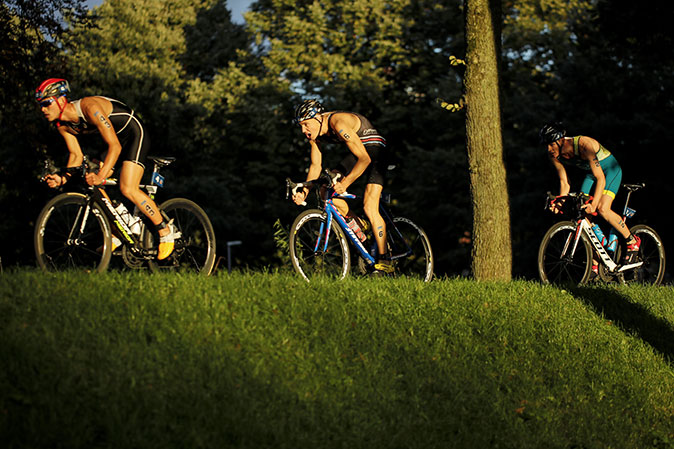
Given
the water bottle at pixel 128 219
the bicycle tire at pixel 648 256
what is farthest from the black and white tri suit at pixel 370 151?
the bicycle tire at pixel 648 256

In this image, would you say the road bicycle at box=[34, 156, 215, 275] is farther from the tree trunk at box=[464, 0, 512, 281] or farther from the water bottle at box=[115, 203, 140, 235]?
the tree trunk at box=[464, 0, 512, 281]

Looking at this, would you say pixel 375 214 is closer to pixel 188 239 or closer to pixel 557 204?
pixel 188 239

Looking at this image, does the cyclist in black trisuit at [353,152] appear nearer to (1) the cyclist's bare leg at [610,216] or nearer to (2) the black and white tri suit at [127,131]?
(2) the black and white tri suit at [127,131]

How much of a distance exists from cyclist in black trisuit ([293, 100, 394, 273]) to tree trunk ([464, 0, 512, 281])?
1517 millimetres

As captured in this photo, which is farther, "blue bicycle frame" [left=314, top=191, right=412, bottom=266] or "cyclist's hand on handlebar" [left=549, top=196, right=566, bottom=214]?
"cyclist's hand on handlebar" [left=549, top=196, right=566, bottom=214]

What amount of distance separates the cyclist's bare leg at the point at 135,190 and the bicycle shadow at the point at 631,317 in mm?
5301

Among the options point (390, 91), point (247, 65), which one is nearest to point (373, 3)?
point (390, 91)

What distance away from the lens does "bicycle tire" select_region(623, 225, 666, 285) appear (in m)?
11.4

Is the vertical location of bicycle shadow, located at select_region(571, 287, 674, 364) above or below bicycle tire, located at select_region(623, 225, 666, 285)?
below

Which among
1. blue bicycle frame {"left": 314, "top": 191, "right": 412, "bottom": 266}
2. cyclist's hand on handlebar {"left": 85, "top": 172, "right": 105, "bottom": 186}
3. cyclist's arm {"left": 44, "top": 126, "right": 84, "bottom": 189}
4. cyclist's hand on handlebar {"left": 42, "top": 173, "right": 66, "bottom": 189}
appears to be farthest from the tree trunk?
cyclist's hand on handlebar {"left": 42, "top": 173, "right": 66, "bottom": 189}

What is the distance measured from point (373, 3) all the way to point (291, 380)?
27.6 meters

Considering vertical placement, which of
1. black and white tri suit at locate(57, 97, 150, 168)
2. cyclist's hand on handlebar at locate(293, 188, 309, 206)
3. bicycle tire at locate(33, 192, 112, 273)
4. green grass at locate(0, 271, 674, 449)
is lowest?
green grass at locate(0, 271, 674, 449)

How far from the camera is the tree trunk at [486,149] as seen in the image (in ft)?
32.9

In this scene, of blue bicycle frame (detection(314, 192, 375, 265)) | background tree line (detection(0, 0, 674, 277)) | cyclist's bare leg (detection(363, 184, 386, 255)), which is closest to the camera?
blue bicycle frame (detection(314, 192, 375, 265))
